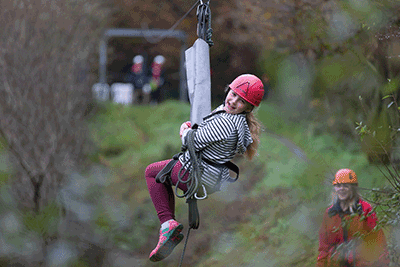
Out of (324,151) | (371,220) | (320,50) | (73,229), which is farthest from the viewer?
(73,229)

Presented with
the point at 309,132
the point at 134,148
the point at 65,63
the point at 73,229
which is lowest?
the point at 73,229

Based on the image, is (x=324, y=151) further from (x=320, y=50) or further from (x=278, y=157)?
(x=320, y=50)

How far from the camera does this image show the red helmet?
3.06 m

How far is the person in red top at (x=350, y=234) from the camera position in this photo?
4027 millimetres

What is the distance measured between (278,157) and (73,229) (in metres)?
3.42

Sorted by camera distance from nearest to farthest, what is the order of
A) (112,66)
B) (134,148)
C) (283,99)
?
1. (283,99)
2. (134,148)
3. (112,66)

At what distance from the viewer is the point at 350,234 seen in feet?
13.7

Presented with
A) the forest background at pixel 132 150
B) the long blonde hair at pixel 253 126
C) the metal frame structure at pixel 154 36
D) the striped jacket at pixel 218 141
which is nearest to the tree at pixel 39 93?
the forest background at pixel 132 150

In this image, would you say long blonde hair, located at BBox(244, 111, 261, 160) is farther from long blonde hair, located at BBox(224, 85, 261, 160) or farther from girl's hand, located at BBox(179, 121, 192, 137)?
girl's hand, located at BBox(179, 121, 192, 137)

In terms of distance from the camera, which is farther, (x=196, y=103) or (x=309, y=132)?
(x=309, y=132)

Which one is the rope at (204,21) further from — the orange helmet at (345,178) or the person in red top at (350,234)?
the orange helmet at (345,178)

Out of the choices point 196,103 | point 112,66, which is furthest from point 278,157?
point 196,103

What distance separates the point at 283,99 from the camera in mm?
9438

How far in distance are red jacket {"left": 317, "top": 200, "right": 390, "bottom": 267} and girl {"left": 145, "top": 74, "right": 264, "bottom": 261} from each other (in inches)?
46.8
